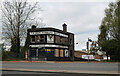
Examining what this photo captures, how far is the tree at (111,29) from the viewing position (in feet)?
113

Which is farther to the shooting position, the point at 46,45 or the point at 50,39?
the point at 50,39

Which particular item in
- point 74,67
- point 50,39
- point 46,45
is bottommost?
point 74,67

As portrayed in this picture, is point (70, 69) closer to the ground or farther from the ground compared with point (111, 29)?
closer to the ground

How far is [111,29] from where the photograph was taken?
116ft

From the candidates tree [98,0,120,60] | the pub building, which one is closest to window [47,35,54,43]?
the pub building

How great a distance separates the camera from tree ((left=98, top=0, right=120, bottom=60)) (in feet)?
113

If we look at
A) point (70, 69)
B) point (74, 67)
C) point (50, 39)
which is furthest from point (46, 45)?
point (70, 69)

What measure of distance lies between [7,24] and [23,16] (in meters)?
3.73

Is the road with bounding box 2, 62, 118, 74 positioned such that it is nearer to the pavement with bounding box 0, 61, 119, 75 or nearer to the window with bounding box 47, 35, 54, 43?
the pavement with bounding box 0, 61, 119, 75

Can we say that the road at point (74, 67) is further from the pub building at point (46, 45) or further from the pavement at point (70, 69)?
the pub building at point (46, 45)

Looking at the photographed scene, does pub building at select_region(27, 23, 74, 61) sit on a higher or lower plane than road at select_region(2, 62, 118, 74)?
higher

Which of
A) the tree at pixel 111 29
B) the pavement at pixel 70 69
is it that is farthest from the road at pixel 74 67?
the tree at pixel 111 29

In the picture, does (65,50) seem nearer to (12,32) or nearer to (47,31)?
(47,31)

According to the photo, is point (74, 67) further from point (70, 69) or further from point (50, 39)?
point (50, 39)
